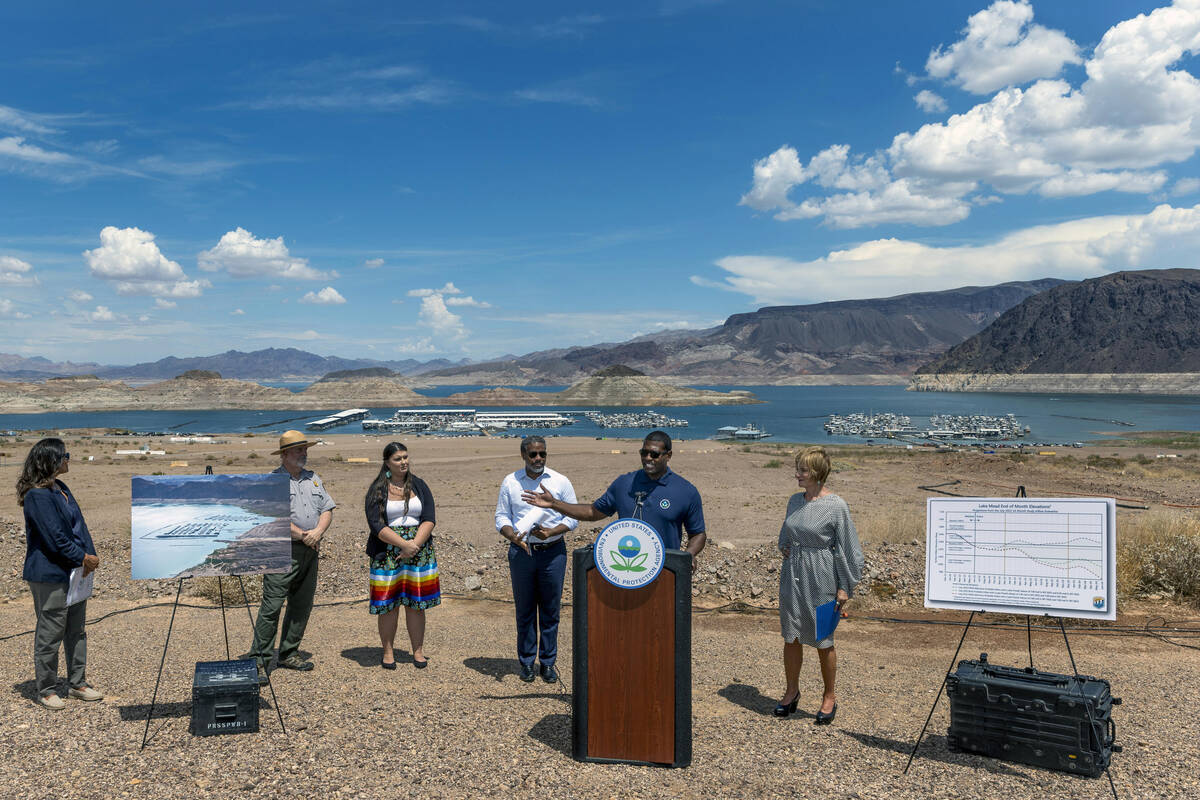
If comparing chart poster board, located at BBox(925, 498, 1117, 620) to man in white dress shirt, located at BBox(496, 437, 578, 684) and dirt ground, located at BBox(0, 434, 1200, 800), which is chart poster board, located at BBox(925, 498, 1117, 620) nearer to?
dirt ground, located at BBox(0, 434, 1200, 800)

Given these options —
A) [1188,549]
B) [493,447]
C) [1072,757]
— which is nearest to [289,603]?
[1072,757]

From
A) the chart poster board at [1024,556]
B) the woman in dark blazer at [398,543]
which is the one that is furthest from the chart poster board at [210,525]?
the chart poster board at [1024,556]

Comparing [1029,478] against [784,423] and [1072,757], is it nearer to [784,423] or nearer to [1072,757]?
[1072,757]

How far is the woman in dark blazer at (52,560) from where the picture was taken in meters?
5.29

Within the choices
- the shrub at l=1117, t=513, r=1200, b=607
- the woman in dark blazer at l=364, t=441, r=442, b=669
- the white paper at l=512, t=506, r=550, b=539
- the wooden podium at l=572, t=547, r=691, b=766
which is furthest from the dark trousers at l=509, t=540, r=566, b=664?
the shrub at l=1117, t=513, r=1200, b=607

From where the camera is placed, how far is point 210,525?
5762 mm

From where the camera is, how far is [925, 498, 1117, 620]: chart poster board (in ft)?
15.9

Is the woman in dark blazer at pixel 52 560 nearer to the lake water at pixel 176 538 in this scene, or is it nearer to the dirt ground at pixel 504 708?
the dirt ground at pixel 504 708

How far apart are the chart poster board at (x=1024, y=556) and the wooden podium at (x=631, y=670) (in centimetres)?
179

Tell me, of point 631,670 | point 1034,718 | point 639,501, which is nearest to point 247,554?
point 639,501

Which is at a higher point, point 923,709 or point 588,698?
point 588,698

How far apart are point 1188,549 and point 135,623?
12.4m

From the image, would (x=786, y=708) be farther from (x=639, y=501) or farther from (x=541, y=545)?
(x=541, y=545)

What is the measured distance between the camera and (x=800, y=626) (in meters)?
5.32
